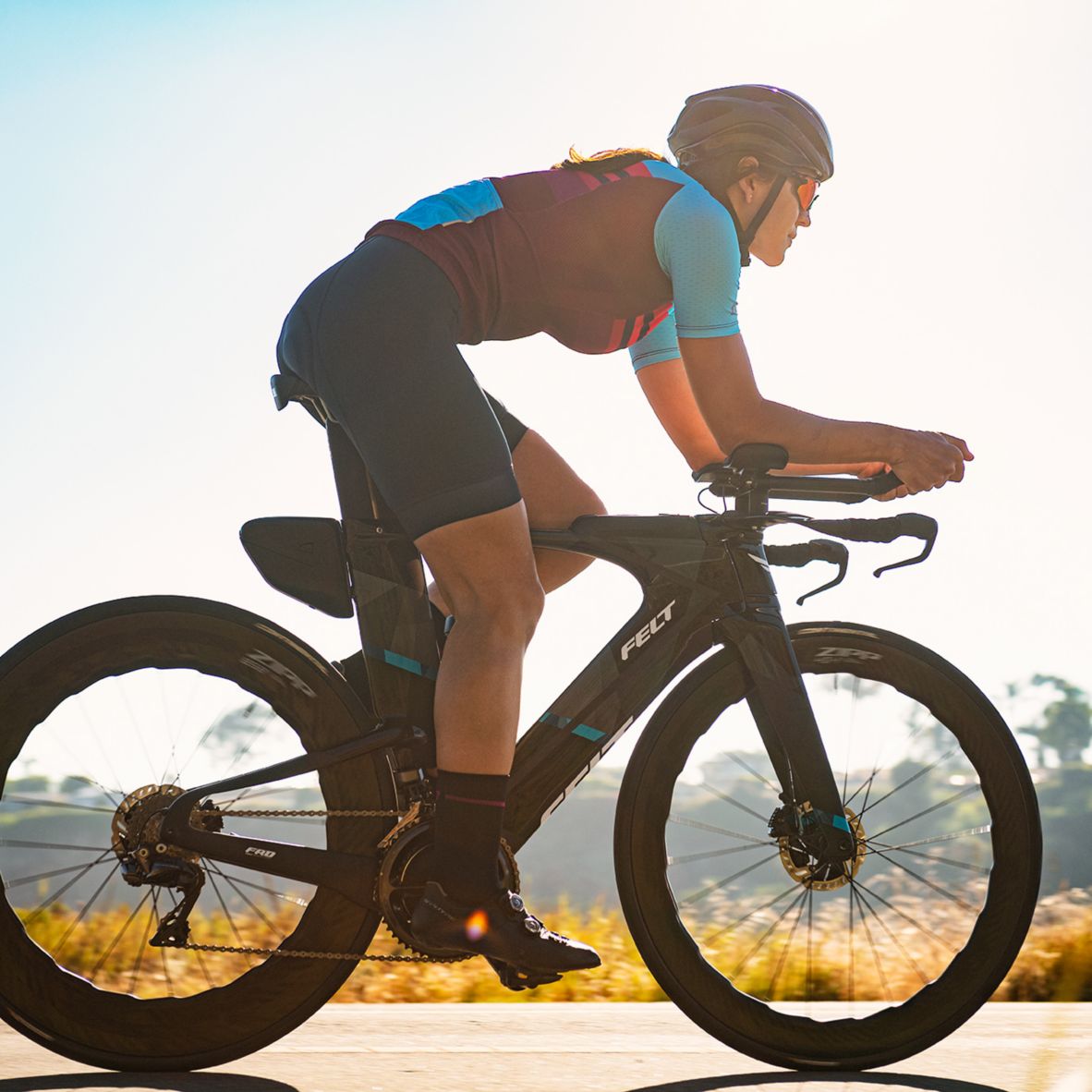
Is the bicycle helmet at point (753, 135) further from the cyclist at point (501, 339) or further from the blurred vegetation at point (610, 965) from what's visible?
the blurred vegetation at point (610, 965)

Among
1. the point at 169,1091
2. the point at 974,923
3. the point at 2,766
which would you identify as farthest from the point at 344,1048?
the point at 974,923

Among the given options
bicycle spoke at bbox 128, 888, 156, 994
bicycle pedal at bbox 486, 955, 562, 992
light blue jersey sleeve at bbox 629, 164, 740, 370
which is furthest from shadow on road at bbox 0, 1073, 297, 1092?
light blue jersey sleeve at bbox 629, 164, 740, 370

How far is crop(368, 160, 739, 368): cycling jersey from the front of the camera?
9.12 feet

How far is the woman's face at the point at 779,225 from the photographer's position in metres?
3.07

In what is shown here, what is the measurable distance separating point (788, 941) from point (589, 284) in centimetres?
158

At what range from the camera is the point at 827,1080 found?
9.21ft

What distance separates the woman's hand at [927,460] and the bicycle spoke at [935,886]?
83 centimetres

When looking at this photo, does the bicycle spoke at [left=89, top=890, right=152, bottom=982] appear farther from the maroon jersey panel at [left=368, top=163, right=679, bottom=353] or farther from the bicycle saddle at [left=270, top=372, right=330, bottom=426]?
the maroon jersey panel at [left=368, top=163, right=679, bottom=353]

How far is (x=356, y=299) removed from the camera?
2.77m

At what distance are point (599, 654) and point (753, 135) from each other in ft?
4.02

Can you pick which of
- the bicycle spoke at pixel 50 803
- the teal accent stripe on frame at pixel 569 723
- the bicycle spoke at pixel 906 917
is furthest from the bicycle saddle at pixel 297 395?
the bicycle spoke at pixel 906 917

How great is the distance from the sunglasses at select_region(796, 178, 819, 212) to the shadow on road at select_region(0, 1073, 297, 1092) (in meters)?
2.24

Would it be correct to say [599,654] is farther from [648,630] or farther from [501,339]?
[501,339]

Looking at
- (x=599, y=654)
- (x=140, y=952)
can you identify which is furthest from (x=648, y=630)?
(x=140, y=952)
